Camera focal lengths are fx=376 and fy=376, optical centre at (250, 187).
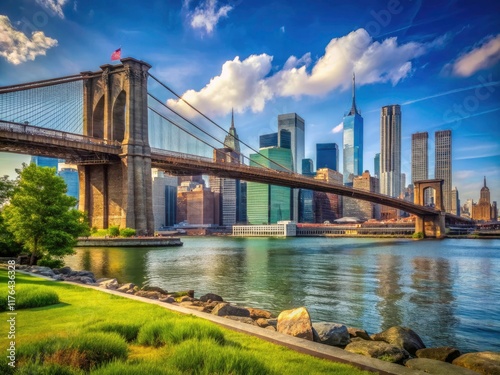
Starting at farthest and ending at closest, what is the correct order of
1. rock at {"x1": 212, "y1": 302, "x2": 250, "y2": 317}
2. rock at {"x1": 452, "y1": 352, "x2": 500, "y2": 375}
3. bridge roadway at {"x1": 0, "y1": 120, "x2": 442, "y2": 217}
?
bridge roadway at {"x1": 0, "y1": 120, "x2": 442, "y2": 217} < rock at {"x1": 212, "y1": 302, "x2": 250, "y2": 317} < rock at {"x1": 452, "y1": 352, "x2": 500, "y2": 375}

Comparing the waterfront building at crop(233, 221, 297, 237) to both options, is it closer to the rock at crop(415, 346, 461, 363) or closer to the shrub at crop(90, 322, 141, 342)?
the rock at crop(415, 346, 461, 363)

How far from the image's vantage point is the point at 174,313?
8555 millimetres

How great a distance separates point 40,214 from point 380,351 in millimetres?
20858

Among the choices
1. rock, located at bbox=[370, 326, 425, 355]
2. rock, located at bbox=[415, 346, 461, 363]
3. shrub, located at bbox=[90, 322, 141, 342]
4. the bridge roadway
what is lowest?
rock, located at bbox=[370, 326, 425, 355]

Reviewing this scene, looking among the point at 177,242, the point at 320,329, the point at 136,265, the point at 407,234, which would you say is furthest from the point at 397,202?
the point at 320,329

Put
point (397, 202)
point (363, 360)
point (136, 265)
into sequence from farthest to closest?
point (397, 202), point (136, 265), point (363, 360)

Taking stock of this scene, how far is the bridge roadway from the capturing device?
46719 millimetres

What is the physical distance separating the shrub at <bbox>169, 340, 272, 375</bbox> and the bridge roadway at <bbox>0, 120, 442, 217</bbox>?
157 feet

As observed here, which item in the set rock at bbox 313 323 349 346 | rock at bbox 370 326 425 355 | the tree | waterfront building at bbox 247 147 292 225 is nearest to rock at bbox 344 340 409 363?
rock at bbox 313 323 349 346

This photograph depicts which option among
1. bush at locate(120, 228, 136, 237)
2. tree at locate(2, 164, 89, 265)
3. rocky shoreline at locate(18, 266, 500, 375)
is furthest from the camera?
bush at locate(120, 228, 136, 237)

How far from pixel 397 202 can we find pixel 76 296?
88436 mm

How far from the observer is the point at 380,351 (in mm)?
7496

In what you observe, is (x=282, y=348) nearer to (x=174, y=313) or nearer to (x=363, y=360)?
(x=363, y=360)

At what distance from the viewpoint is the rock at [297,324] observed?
7554mm
